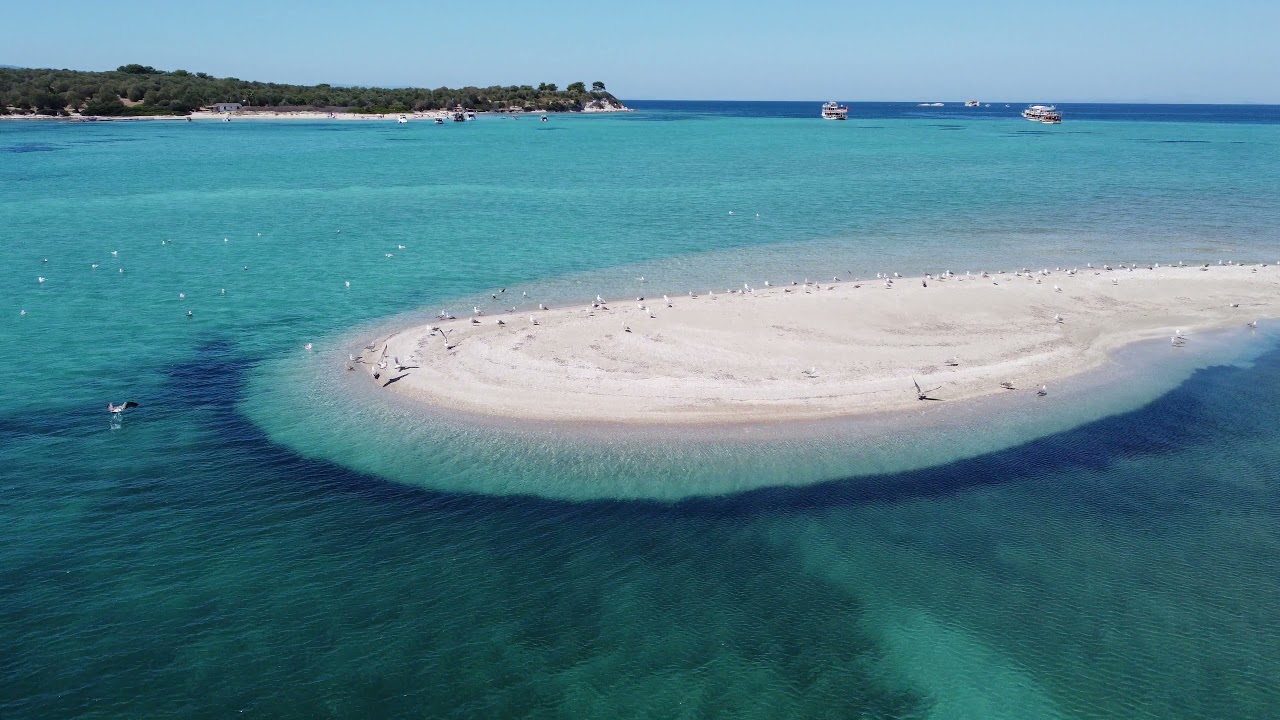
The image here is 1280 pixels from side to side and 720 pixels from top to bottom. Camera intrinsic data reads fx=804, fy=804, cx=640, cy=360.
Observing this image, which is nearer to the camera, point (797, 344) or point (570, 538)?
point (570, 538)

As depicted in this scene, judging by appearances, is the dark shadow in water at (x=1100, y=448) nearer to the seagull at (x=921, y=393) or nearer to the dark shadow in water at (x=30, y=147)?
the seagull at (x=921, y=393)

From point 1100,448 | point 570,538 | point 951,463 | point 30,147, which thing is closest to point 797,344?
point 951,463

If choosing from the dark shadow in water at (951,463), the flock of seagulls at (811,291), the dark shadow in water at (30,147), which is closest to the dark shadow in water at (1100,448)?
the dark shadow in water at (951,463)

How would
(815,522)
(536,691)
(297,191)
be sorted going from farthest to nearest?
1. (297,191)
2. (815,522)
3. (536,691)

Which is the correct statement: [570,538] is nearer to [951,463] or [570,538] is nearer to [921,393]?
[951,463]

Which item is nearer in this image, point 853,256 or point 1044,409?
point 1044,409

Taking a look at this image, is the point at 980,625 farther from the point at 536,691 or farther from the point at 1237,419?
the point at 1237,419

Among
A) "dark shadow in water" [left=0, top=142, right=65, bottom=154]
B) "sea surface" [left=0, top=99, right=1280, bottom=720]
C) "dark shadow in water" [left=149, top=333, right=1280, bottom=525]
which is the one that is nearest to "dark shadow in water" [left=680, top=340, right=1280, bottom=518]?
"dark shadow in water" [left=149, top=333, right=1280, bottom=525]

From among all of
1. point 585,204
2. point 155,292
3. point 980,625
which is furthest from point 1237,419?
point 585,204
